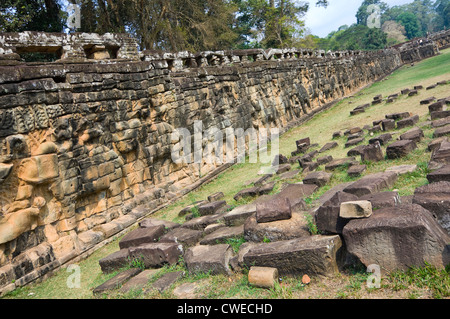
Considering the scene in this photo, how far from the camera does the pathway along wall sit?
220 inches

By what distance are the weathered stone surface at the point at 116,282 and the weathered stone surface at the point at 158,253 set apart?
0.23 metres

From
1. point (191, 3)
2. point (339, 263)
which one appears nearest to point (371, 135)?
point (339, 263)

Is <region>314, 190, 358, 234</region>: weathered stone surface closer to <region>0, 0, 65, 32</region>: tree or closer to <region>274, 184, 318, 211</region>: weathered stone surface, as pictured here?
<region>274, 184, 318, 211</region>: weathered stone surface

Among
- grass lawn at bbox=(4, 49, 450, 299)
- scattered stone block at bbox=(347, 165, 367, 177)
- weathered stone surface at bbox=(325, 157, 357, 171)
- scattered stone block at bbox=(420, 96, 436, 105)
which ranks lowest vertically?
grass lawn at bbox=(4, 49, 450, 299)

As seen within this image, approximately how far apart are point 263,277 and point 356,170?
10.8ft

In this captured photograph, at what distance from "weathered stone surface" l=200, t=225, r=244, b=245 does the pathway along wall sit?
2.48 m

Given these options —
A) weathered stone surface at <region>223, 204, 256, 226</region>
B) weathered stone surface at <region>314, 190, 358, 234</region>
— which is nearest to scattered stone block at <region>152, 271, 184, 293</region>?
weathered stone surface at <region>223, 204, 256, 226</region>

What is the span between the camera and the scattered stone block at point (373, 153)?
6.73 meters

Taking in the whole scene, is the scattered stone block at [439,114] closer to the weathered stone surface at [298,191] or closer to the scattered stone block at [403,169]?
the scattered stone block at [403,169]

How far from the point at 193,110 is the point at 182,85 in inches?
28.4

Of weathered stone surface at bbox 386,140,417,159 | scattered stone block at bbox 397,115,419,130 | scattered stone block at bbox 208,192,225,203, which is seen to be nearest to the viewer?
weathered stone surface at bbox 386,140,417,159

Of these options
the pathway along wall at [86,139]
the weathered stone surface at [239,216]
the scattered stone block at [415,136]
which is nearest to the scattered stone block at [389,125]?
the scattered stone block at [415,136]

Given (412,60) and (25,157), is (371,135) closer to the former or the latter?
(25,157)

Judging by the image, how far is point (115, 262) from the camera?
5.30m
